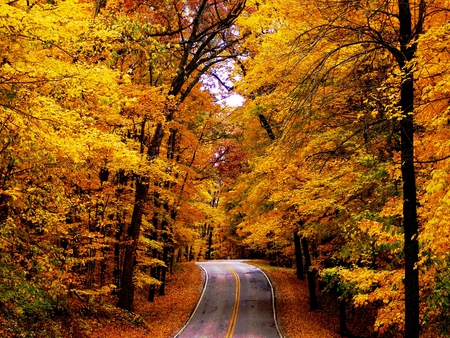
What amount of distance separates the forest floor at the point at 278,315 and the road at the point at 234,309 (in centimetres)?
58

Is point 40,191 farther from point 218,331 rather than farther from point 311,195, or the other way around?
point 218,331

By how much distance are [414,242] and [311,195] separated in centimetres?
723

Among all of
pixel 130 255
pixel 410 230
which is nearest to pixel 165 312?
pixel 130 255

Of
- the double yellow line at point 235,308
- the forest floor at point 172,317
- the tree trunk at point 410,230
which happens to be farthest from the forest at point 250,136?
the double yellow line at point 235,308

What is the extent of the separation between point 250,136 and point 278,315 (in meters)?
10.9

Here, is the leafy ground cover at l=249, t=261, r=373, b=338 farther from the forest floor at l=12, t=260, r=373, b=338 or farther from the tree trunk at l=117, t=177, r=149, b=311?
the tree trunk at l=117, t=177, r=149, b=311

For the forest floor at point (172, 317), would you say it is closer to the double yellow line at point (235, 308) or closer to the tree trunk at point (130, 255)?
the tree trunk at point (130, 255)

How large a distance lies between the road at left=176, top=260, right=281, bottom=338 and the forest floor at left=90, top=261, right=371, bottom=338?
0.58 m

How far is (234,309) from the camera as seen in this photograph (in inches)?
874

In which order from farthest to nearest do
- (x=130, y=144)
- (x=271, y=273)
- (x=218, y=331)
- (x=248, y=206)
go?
(x=271, y=273) → (x=248, y=206) → (x=218, y=331) → (x=130, y=144)

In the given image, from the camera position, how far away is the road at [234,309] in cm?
1756

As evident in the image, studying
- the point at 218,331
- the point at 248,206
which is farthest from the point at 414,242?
the point at 248,206

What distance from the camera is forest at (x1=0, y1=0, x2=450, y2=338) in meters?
6.27

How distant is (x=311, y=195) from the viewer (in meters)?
13.7
